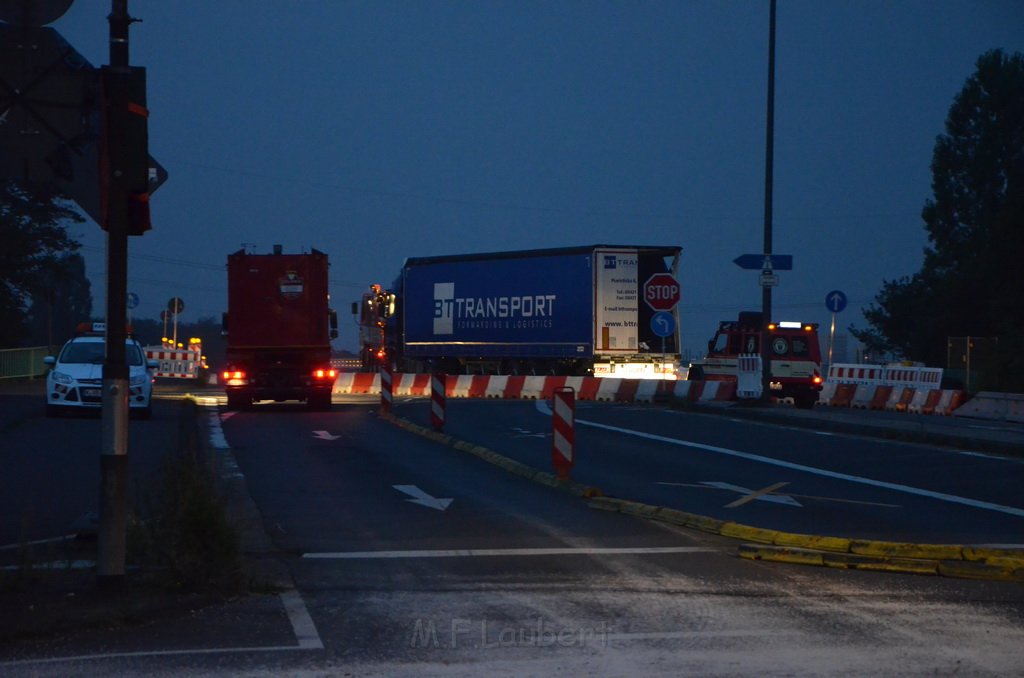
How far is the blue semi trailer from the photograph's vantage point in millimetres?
39031

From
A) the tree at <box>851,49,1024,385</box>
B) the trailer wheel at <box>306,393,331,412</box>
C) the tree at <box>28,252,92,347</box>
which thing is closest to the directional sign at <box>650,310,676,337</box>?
the trailer wheel at <box>306,393,331,412</box>

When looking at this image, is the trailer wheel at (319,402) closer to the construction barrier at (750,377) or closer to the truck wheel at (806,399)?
the construction barrier at (750,377)

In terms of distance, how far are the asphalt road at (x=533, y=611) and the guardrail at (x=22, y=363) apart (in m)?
33.0

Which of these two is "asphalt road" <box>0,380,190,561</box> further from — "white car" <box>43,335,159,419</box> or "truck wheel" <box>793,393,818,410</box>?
"truck wheel" <box>793,393,818,410</box>

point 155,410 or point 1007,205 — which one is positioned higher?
point 1007,205

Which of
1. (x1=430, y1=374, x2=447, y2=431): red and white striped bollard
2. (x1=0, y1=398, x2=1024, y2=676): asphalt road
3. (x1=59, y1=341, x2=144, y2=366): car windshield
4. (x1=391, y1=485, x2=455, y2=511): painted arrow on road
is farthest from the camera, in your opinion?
(x1=59, y1=341, x2=144, y2=366): car windshield

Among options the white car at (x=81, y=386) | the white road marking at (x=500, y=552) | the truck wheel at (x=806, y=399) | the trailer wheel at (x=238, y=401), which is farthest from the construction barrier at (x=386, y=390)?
the white road marking at (x=500, y=552)

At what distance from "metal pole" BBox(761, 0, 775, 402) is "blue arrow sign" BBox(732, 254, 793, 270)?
7.0 inches

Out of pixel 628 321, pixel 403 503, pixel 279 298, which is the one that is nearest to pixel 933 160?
pixel 628 321

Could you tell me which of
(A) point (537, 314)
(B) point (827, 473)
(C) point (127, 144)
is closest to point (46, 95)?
(C) point (127, 144)

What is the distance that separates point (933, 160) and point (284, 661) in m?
70.3

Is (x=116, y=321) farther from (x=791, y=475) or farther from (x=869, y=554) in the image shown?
(x=791, y=475)

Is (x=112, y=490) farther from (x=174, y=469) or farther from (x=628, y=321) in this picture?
(x=628, y=321)

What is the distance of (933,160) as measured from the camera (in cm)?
7194
